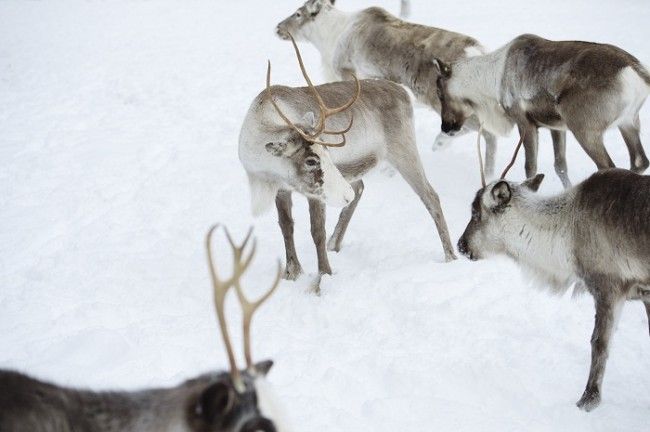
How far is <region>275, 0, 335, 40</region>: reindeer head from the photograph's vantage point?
7.87 m

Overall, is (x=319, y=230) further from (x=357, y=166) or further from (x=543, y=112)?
(x=543, y=112)

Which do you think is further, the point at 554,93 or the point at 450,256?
the point at 554,93

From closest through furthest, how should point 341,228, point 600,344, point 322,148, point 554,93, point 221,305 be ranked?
point 221,305
point 600,344
point 322,148
point 554,93
point 341,228

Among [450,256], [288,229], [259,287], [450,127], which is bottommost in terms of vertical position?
[259,287]

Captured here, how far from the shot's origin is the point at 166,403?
1935mm

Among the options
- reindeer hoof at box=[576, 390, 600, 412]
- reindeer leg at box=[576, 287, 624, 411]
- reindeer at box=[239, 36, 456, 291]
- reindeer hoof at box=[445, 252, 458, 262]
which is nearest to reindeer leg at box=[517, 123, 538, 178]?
reindeer at box=[239, 36, 456, 291]

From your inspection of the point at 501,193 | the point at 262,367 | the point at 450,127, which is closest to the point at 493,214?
the point at 501,193

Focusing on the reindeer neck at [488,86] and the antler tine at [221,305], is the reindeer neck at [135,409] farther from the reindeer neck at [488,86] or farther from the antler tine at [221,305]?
the reindeer neck at [488,86]

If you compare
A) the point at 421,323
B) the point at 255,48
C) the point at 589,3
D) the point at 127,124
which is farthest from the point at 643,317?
the point at 589,3

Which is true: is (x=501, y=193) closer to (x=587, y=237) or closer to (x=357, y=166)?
(x=587, y=237)

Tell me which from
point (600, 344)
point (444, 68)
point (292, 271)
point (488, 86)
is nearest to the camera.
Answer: point (600, 344)

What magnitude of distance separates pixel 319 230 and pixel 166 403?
287cm

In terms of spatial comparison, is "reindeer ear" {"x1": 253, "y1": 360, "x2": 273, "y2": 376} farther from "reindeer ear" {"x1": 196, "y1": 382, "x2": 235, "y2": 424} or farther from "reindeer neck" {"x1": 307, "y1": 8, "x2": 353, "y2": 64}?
"reindeer neck" {"x1": 307, "y1": 8, "x2": 353, "y2": 64}

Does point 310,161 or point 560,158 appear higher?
point 310,161
